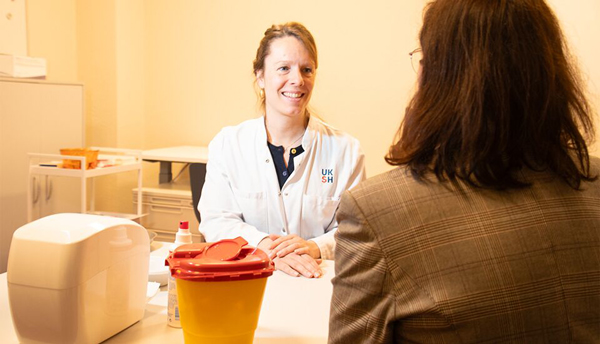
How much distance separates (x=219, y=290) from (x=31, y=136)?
2407mm

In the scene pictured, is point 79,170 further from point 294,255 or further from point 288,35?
point 294,255

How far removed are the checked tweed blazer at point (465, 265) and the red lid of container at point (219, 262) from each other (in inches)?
8.3

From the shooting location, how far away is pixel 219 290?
993 mm

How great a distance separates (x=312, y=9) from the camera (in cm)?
362

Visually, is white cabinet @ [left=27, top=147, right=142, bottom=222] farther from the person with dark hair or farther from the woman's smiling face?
the person with dark hair

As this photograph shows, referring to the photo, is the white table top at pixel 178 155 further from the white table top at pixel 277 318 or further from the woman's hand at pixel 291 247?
the white table top at pixel 277 318

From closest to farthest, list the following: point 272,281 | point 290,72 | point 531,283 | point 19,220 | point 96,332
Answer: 1. point 531,283
2. point 96,332
3. point 272,281
4. point 290,72
5. point 19,220

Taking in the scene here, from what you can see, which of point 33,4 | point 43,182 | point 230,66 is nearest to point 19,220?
point 43,182

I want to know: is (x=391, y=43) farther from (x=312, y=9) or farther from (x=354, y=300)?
(x=354, y=300)

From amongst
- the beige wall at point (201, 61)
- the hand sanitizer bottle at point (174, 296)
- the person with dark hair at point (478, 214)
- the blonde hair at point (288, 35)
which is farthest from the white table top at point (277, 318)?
the beige wall at point (201, 61)

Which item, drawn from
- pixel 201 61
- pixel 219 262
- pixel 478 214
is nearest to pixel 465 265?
pixel 478 214

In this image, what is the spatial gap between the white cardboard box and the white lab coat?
1506 mm

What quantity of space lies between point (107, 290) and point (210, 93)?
2890 mm

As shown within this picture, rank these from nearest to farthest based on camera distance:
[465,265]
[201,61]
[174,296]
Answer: [465,265]
[174,296]
[201,61]
